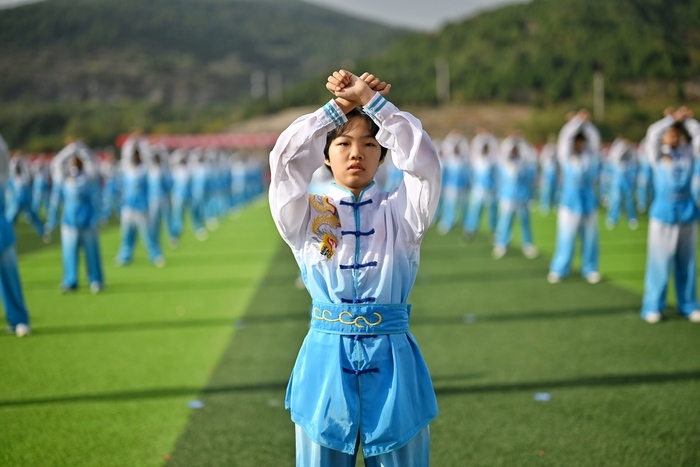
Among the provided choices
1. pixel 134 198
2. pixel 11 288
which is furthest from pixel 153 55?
pixel 11 288

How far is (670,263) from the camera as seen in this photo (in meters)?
7.60

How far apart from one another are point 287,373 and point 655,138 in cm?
433

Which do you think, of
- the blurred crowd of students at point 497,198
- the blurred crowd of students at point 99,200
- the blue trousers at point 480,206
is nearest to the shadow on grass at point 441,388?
the blurred crowd of students at point 497,198

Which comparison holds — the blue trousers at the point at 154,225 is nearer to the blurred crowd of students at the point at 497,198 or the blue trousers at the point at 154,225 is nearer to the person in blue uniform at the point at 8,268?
the blurred crowd of students at the point at 497,198

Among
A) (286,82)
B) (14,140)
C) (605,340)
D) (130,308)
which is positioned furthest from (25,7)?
(286,82)

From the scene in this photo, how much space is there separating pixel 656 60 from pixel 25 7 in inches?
1957

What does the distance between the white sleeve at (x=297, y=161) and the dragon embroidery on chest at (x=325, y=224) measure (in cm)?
5

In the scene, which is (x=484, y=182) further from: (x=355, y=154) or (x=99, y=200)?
(x=355, y=154)

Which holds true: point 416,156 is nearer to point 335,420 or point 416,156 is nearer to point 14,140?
point 335,420

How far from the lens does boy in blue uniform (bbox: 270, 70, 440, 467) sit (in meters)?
2.67

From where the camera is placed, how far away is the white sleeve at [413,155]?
8.65 ft

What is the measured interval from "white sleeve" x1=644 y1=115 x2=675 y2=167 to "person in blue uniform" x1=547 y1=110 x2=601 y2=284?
228 centimetres

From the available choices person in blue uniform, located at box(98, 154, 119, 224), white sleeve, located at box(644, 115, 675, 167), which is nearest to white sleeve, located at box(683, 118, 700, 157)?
white sleeve, located at box(644, 115, 675, 167)

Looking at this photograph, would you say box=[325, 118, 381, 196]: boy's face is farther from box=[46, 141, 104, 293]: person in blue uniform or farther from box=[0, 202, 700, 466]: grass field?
box=[46, 141, 104, 293]: person in blue uniform
